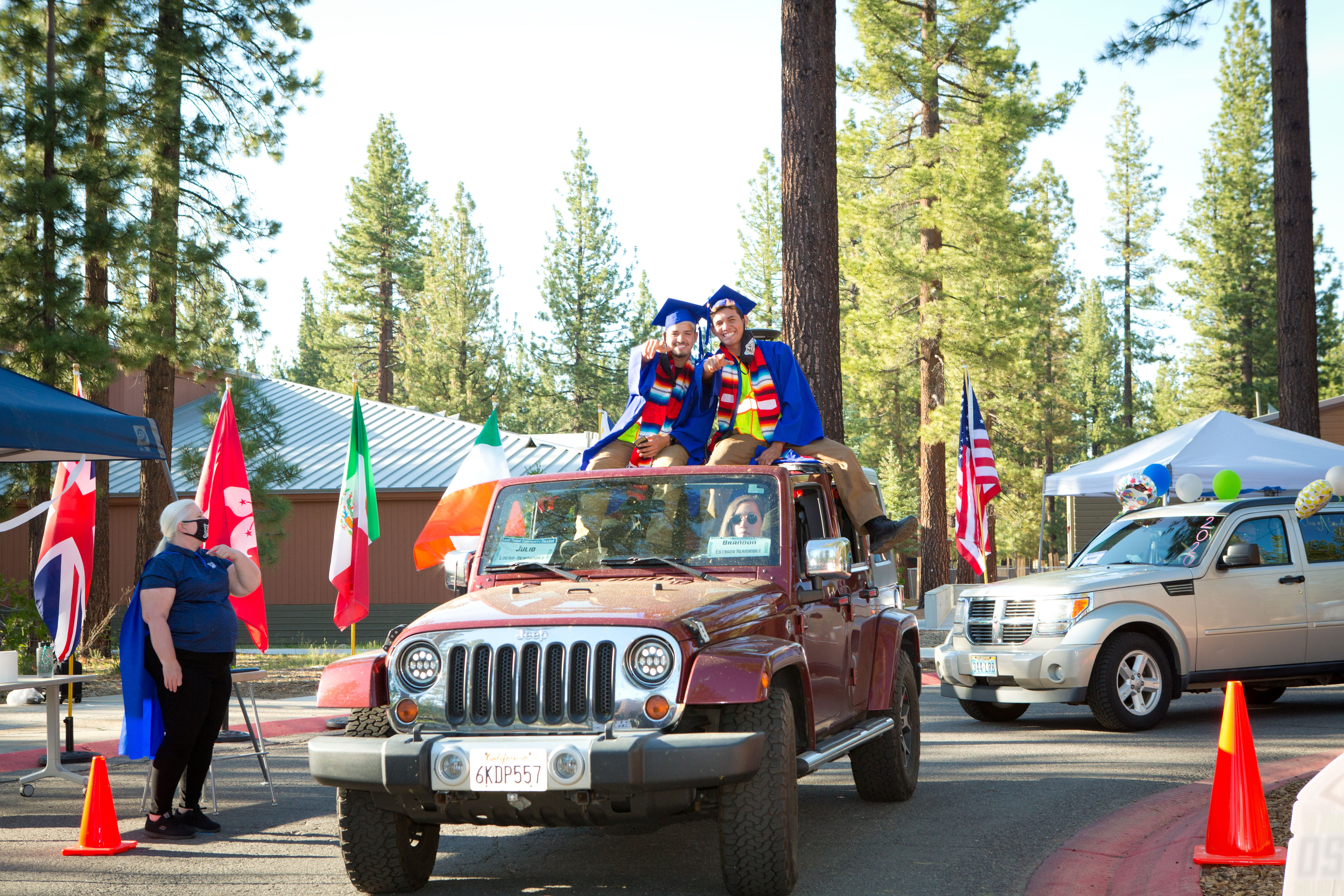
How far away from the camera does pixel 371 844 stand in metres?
5.59

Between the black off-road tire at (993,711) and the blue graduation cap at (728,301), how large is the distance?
5.18 m

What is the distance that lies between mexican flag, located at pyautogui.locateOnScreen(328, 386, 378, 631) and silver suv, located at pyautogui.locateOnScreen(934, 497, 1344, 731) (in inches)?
312

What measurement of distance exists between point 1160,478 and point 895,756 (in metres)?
9.36

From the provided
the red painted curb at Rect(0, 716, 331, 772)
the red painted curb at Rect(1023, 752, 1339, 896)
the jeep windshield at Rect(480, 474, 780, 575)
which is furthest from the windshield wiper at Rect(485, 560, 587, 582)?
the red painted curb at Rect(0, 716, 331, 772)

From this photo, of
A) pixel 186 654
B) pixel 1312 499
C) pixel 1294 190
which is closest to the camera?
pixel 186 654

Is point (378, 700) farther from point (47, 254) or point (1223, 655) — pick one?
point (47, 254)

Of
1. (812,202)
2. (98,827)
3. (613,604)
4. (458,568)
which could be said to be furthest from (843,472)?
(812,202)

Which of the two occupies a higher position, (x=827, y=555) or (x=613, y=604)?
(x=827, y=555)

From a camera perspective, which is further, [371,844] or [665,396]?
[665,396]

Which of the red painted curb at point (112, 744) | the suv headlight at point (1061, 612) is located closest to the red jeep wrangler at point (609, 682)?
the red painted curb at point (112, 744)

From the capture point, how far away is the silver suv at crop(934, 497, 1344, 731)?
35.6 feet

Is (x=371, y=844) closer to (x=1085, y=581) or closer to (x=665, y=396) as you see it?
(x=665, y=396)

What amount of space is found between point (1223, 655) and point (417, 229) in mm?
48384

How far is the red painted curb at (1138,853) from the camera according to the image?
579cm
